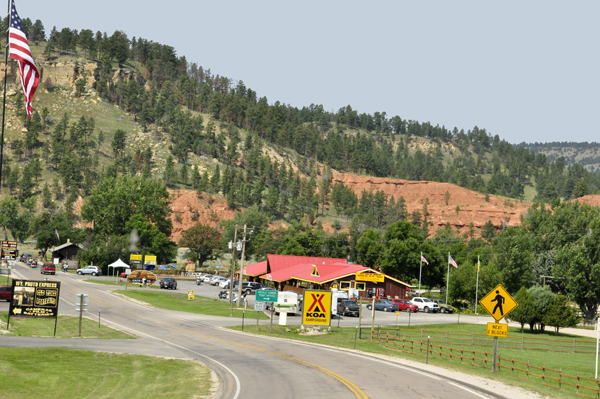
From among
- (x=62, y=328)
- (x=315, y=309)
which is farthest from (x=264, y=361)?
(x=62, y=328)

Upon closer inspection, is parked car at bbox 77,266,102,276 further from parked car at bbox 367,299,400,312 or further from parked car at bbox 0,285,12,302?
parked car at bbox 367,299,400,312

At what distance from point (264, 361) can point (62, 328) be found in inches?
834

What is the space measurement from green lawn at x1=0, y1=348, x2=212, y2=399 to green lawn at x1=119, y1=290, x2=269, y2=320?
85.4ft

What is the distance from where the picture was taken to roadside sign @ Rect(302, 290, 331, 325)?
37.4 metres

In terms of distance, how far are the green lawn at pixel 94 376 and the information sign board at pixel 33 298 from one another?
30.6 ft

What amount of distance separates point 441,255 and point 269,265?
3613cm

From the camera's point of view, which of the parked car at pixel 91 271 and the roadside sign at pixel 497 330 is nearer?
the roadside sign at pixel 497 330

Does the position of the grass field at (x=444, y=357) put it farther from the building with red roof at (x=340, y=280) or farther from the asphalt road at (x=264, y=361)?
the building with red roof at (x=340, y=280)

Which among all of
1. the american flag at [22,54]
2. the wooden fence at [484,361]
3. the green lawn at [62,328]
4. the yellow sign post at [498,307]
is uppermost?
the american flag at [22,54]

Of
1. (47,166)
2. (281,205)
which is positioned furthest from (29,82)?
(47,166)

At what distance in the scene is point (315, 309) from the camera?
123 feet

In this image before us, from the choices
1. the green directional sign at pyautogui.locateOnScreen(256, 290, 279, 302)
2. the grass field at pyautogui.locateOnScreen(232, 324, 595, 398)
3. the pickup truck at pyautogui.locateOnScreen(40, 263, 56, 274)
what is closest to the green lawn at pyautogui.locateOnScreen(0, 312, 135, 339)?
the grass field at pyautogui.locateOnScreen(232, 324, 595, 398)

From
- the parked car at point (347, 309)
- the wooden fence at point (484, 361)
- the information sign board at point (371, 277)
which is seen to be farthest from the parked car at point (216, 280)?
the wooden fence at point (484, 361)

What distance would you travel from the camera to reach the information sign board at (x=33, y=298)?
1412 inches
